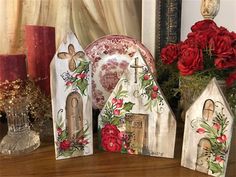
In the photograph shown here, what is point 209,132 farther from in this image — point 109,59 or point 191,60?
point 109,59

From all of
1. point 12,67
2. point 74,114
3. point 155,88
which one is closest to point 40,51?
point 12,67

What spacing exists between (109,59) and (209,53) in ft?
0.85

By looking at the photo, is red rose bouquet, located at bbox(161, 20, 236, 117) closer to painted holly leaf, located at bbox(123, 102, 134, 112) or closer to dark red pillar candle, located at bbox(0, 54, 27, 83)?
painted holly leaf, located at bbox(123, 102, 134, 112)

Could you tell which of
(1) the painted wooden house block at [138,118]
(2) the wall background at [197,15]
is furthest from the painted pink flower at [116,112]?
(2) the wall background at [197,15]

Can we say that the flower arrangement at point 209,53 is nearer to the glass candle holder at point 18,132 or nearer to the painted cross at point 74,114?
the painted cross at point 74,114

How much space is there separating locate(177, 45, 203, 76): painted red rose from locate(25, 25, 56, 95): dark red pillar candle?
32 centimetres

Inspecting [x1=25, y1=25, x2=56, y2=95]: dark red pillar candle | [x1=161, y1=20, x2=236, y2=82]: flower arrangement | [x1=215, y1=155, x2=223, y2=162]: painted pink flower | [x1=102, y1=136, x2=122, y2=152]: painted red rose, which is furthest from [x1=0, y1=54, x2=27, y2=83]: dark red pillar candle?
Answer: [x1=215, y1=155, x2=223, y2=162]: painted pink flower

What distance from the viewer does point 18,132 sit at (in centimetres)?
65

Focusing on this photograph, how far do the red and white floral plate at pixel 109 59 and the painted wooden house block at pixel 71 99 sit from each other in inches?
5.7

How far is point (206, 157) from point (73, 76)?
308 millimetres

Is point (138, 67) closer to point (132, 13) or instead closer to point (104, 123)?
point (104, 123)

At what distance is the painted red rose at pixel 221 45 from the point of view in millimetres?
568

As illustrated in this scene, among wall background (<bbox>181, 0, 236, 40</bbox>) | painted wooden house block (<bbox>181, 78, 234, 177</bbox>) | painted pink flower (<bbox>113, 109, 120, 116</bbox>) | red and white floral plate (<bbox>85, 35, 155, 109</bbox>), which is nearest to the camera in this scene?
painted wooden house block (<bbox>181, 78, 234, 177</bbox>)

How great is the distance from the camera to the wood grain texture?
0.55m
